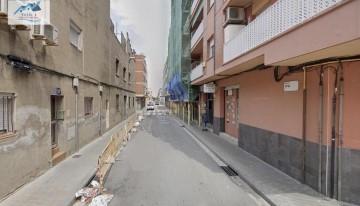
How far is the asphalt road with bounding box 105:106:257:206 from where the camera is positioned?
5949 millimetres

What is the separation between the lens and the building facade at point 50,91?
5.84 metres

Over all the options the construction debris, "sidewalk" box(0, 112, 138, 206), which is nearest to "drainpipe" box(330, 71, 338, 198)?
the construction debris

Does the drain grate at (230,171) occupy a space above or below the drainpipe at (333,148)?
below

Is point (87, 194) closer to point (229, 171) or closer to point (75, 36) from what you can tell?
point (229, 171)

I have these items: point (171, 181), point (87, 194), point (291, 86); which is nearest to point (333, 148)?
point (291, 86)

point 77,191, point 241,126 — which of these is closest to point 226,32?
point 241,126

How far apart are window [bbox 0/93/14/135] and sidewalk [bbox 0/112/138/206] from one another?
4.56 ft

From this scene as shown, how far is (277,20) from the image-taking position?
21.3 feet

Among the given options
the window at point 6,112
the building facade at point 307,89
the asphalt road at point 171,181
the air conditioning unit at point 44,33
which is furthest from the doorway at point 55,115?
the building facade at point 307,89

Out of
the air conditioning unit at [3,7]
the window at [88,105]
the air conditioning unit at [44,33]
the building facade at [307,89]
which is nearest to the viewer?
the building facade at [307,89]

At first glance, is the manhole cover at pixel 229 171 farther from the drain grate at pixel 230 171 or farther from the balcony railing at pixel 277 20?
the balcony railing at pixel 277 20

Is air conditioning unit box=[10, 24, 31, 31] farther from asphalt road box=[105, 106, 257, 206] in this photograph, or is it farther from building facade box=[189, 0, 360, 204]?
building facade box=[189, 0, 360, 204]

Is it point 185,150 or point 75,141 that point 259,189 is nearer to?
point 185,150

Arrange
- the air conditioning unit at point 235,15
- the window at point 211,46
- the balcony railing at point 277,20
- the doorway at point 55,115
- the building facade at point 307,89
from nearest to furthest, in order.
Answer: the building facade at point 307,89 < the balcony railing at point 277,20 < the doorway at point 55,115 < the air conditioning unit at point 235,15 < the window at point 211,46
